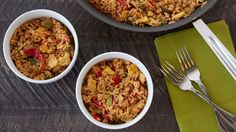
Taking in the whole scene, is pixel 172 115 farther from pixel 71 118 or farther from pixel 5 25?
pixel 5 25

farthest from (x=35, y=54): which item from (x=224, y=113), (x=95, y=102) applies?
(x=224, y=113)

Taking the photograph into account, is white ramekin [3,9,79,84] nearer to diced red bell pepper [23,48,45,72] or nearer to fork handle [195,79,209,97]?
diced red bell pepper [23,48,45,72]

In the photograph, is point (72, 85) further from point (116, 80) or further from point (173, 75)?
point (173, 75)

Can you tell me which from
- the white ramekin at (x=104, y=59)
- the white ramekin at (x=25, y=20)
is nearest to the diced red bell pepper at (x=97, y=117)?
the white ramekin at (x=104, y=59)

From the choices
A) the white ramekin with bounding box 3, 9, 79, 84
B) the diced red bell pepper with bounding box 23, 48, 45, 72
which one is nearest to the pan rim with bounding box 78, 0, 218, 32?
the white ramekin with bounding box 3, 9, 79, 84

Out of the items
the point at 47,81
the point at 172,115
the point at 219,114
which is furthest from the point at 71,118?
the point at 219,114

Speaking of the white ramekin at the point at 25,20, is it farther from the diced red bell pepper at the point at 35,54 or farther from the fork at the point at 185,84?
the fork at the point at 185,84
